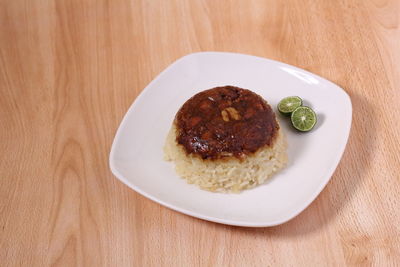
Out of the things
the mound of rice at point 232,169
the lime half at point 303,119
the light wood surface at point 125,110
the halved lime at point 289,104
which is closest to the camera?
the light wood surface at point 125,110

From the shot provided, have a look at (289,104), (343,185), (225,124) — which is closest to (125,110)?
(225,124)

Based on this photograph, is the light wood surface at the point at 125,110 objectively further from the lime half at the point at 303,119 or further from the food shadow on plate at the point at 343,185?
the lime half at the point at 303,119

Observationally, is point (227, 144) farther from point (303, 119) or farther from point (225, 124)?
point (303, 119)

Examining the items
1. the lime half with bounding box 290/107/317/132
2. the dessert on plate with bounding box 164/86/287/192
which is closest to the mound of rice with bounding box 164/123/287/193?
the dessert on plate with bounding box 164/86/287/192

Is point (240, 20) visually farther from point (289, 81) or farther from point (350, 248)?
point (350, 248)

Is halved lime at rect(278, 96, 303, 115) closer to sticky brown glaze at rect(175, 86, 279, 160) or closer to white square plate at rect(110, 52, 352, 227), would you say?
white square plate at rect(110, 52, 352, 227)

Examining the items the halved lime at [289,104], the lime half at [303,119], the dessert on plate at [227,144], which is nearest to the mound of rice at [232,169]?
the dessert on plate at [227,144]
